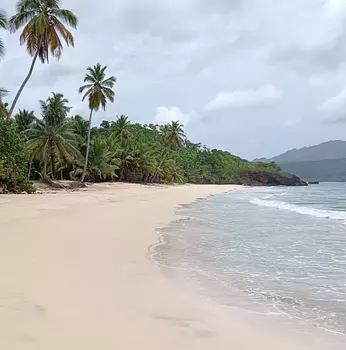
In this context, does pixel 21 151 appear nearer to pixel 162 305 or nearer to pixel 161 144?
pixel 162 305

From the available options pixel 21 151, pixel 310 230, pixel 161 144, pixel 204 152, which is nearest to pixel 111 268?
pixel 310 230

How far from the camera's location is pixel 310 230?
13.4 meters

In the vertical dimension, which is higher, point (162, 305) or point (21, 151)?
point (21, 151)

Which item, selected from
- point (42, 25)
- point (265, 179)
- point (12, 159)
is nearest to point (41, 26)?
point (42, 25)

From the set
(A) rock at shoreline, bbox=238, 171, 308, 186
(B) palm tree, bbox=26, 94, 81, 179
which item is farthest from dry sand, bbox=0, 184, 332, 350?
(A) rock at shoreline, bbox=238, 171, 308, 186

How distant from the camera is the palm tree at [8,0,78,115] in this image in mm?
26000

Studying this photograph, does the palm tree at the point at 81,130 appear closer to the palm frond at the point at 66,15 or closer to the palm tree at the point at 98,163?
the palm tree at the point at 98,163

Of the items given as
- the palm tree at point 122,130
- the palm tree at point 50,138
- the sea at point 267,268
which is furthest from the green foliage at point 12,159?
the palm tree at point 122,130

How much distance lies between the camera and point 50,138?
116 feet

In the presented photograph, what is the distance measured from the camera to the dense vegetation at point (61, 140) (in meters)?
26.0

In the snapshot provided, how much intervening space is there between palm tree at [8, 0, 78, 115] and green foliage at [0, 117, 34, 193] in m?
1.30

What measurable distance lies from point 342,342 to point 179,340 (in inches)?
60.0

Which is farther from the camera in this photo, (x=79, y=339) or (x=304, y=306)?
Result: (x=304, y=306)

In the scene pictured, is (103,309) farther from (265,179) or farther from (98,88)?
(265,179)
